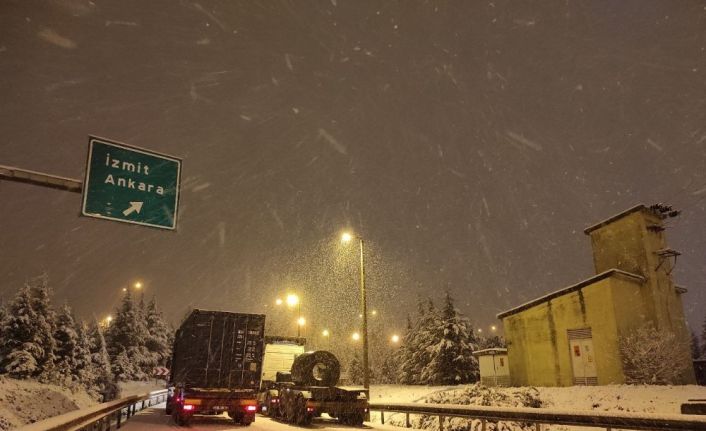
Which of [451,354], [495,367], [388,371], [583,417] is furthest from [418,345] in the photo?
[583,417]

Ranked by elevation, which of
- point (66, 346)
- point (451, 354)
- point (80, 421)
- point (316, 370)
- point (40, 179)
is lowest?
point (80, 421)

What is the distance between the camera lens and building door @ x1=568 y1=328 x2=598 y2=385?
84.2ft

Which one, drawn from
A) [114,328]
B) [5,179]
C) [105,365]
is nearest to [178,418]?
[5,179]

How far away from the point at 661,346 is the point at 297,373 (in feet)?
59.2

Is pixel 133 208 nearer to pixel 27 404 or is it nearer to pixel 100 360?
pixel 27 404

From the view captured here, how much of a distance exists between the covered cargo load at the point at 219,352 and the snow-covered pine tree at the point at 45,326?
31210mm

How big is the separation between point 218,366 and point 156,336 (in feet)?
204

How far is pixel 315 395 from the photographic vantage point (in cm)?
1675

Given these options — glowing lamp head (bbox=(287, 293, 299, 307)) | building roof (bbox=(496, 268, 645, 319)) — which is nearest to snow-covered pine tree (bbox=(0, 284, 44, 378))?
glowing lamp head (bbox=(287, 293, 299, 307))

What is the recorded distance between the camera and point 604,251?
3238 cm

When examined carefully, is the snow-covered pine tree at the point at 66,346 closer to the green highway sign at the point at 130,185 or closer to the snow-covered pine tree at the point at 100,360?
the snow-covered pine tree at the point at 100,360

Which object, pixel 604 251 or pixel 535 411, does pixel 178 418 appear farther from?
pixel 604 251

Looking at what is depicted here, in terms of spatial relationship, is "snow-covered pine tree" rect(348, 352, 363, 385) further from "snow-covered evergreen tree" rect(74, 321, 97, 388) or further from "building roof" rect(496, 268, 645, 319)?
"building roof" rect(496, 268, 645, 319)

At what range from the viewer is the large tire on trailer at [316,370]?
18016 millimetres
